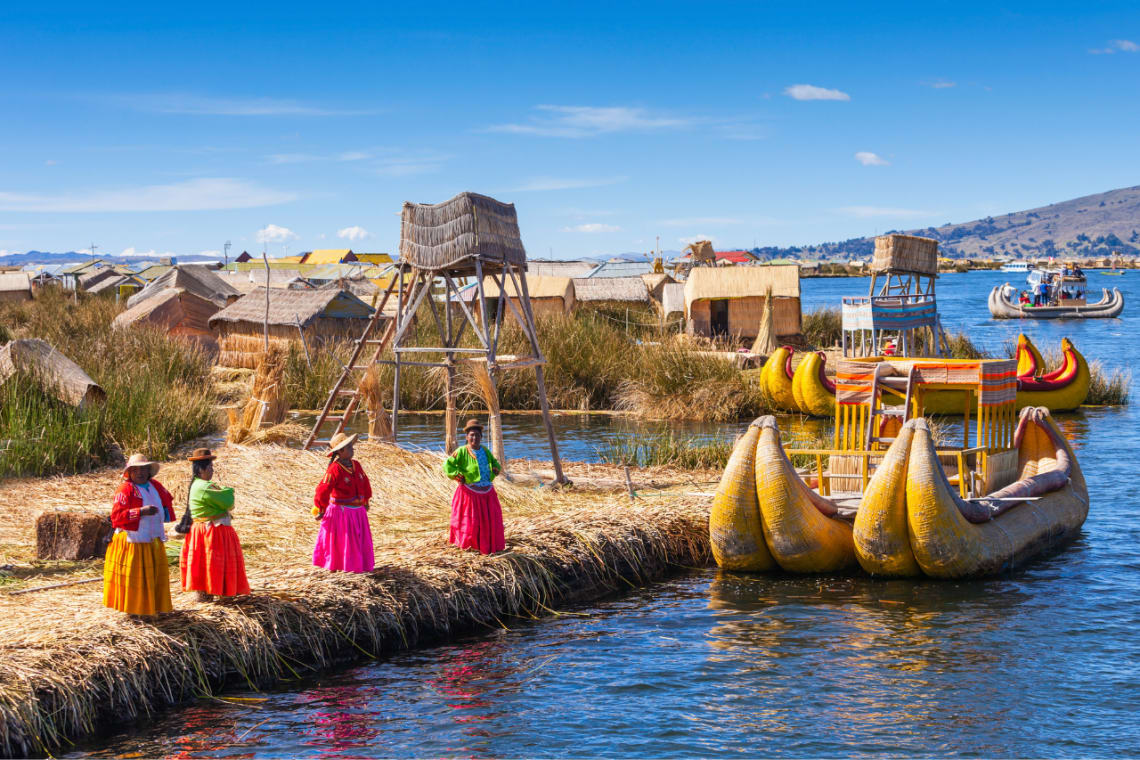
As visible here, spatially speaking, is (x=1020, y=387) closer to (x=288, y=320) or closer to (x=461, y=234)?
(x=461, y=234)

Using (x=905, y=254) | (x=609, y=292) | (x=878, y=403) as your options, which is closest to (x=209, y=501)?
(x=878, y=403)

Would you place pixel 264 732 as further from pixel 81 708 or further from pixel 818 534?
pixel 818 534

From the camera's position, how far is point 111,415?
15.0 metres

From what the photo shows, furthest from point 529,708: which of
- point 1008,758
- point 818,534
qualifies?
point 818,534

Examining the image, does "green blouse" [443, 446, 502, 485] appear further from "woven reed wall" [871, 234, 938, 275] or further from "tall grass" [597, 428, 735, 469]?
"woven reed wall" [871, 234, 938, 275]

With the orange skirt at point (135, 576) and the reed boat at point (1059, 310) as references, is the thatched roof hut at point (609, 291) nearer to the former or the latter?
the orange skirt at point (135, 576)

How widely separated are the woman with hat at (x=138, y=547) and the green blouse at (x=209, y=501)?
6.9 inches

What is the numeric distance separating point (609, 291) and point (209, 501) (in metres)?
28.8

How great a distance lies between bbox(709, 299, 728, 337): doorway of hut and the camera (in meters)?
33.2

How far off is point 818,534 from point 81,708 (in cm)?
623

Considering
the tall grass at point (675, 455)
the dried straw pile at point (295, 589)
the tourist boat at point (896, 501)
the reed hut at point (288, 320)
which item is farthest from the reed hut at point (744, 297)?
the dried straw pile at point (295, 589)

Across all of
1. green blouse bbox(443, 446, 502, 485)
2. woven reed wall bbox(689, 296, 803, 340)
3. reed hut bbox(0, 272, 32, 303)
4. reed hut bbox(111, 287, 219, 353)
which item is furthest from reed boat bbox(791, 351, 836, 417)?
reed hut bbox(0, 272, 32, 303)

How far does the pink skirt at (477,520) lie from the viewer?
9.27 metres

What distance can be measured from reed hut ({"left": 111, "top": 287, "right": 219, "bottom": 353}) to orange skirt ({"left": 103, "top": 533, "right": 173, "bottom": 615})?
22851mm
